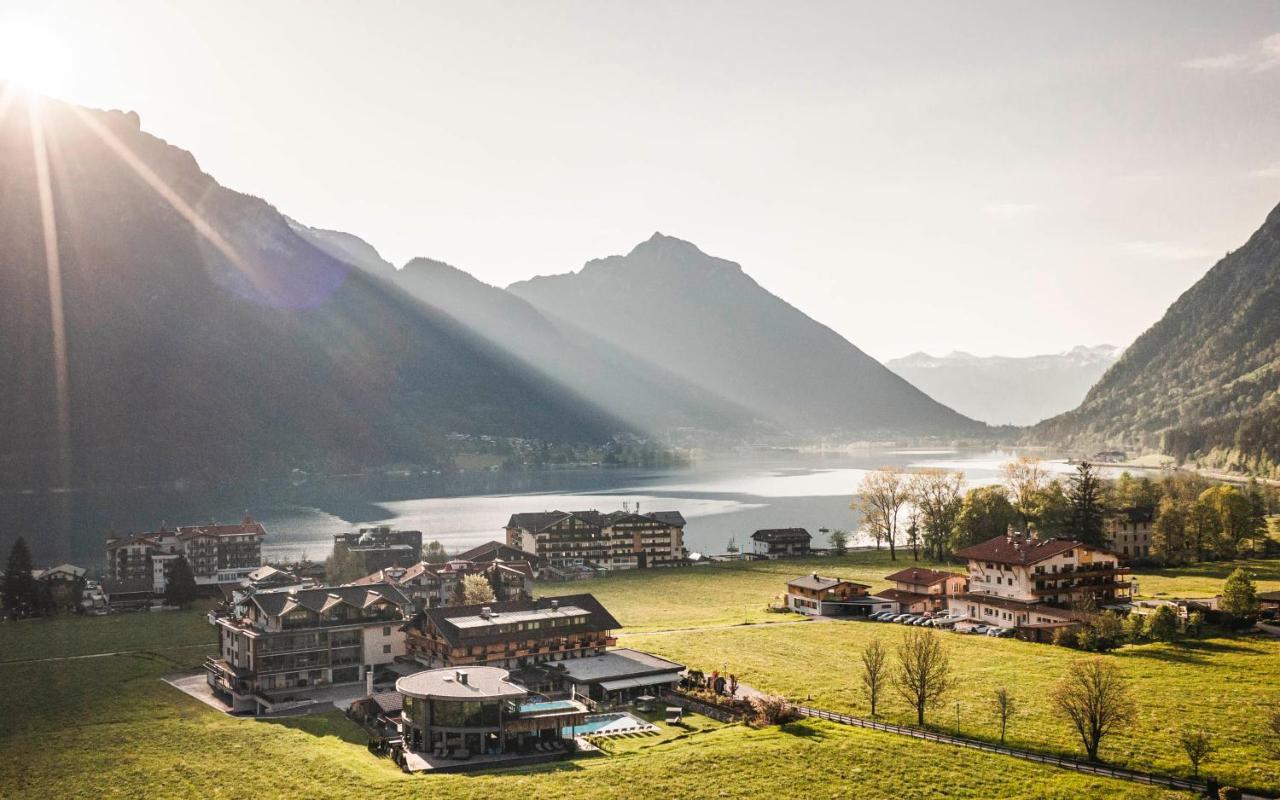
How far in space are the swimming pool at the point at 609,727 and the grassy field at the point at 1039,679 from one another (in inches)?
300

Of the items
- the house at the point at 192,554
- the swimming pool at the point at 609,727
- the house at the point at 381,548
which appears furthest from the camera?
the house at the point at 192,554

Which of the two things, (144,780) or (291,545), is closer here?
(144,780)

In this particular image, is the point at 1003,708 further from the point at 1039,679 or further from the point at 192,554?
the point at 192,554

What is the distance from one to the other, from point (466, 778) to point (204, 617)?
158 ft

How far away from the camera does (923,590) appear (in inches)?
2879

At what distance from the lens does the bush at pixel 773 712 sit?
43.8 metres

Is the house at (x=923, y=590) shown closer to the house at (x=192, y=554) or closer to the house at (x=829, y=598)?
the house at (x=829, y=598)

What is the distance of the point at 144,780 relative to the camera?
38094 mm

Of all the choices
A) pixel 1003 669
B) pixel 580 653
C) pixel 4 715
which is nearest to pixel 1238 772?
pixel 1003 669

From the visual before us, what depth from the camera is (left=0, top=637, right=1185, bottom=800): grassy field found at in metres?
36.0

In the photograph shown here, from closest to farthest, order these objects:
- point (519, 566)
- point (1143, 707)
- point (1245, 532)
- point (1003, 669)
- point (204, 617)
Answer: point (1143, 707) < point (1003, 669) < point (204, 617) < point (519, 566) < point (1245, 532)

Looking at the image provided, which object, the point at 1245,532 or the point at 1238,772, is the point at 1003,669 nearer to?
the point at 1238,772

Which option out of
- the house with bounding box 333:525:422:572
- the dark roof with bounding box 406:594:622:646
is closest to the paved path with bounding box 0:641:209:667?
the dark roof with bounding box 406:594:622:646

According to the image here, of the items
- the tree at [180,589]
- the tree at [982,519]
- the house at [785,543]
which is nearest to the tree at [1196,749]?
the tree at [982,519]
